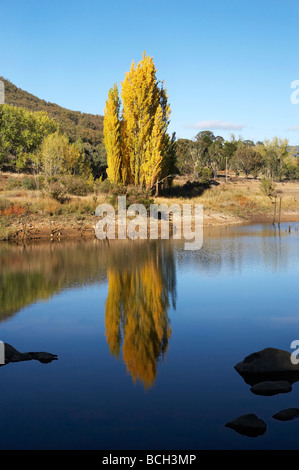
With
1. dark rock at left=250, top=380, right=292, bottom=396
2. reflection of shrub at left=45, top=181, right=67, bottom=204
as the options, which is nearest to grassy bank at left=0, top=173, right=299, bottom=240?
reflection of shrub at left=45, top=181, right=67, bottom=204

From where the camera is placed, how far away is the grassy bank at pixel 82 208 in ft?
105

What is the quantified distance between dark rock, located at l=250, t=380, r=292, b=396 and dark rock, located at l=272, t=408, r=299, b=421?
32.6 inches

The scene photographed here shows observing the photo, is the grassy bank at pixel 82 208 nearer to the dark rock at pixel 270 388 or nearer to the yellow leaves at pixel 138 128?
the yellow leaves at pixel 138 128

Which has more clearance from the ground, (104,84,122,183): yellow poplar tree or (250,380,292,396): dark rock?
(104,84,122,183): yellow poplar tree

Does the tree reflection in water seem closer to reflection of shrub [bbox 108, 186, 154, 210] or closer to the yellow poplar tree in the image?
reflection of shrub [bbox 108, 186, 154, 210]

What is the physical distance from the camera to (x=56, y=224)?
32531mm

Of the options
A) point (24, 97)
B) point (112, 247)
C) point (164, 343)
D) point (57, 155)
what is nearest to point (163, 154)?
point (57, 155)

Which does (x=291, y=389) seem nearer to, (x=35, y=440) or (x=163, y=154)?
(x=35, y=440)

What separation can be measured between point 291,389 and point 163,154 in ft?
112

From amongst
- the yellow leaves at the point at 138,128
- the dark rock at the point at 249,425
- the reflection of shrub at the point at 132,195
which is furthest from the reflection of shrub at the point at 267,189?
the dark rock at the point at 249,425

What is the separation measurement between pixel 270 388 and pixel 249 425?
1464 millimetres

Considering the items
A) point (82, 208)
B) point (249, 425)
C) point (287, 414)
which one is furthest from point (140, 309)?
point (82, 208)

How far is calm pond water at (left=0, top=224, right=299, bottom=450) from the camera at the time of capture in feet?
23.7

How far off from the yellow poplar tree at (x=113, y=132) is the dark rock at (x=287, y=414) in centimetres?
3488
